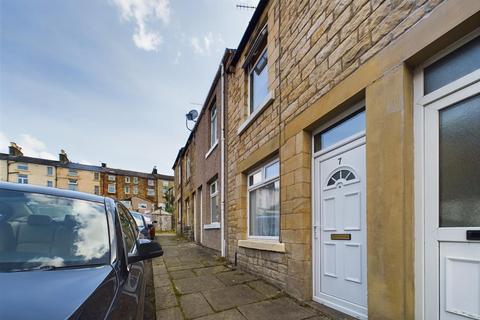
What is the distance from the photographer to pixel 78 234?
181 cm

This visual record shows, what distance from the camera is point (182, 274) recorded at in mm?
5578

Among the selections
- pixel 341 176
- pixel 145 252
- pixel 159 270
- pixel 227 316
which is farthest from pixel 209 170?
pixel 145 252

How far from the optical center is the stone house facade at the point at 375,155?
2021 mm

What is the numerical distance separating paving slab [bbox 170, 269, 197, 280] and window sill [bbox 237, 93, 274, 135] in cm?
348

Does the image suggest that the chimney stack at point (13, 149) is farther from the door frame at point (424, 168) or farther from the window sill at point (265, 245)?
the door frame at point (424, 168)

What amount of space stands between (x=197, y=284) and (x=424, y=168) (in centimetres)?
413

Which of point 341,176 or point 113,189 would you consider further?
point 113,189

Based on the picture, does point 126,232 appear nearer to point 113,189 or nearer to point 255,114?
point 255,114

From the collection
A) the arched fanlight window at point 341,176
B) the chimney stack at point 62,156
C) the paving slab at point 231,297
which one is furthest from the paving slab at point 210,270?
the chimney stack at point 62,156

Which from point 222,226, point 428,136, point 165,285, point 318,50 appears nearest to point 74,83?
point 222,226

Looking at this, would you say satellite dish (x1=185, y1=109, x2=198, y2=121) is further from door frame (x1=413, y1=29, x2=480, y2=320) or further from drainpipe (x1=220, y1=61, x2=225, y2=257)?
door frame (x1=413, y1=29, x2=480, y2=320)

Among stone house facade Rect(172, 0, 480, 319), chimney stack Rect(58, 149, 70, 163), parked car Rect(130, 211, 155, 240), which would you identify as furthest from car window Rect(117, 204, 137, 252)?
chimney stack Rect(58, 149, 70, 163)

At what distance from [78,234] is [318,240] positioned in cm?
292

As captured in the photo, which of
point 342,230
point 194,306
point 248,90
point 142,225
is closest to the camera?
point 342,230
